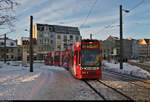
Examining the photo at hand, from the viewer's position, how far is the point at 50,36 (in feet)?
252

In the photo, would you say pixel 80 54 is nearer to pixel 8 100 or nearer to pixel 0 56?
pixel 8 100

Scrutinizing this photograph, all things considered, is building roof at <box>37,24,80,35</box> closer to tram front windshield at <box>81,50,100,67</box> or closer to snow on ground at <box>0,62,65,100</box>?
snow on ground at <box>0,62,65,100</box>

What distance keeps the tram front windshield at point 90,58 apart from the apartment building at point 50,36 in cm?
5931

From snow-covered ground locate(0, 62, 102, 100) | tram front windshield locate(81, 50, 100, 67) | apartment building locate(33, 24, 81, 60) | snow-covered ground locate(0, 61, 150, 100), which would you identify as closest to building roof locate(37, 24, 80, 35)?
apartment building locate(33, 24, 81, 60)

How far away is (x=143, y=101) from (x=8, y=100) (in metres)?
5.28

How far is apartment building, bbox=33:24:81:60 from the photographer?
74.2 metres

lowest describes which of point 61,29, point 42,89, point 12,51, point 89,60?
point 42,89

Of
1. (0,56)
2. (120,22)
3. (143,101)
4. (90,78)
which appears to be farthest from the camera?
(0,56)

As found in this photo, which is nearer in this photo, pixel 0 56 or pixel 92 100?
pixel 92 100

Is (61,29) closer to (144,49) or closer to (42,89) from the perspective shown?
(144,49)

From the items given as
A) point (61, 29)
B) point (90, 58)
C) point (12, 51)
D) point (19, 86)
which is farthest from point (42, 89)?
point (61, 29)

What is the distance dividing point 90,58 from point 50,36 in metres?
65.4

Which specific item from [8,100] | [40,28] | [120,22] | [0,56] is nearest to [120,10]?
[120,22]

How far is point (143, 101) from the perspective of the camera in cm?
667
